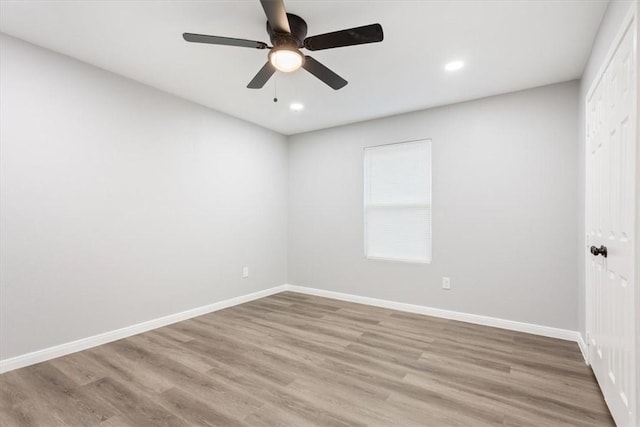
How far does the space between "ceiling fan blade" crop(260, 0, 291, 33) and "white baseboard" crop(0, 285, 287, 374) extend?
3.01 meters

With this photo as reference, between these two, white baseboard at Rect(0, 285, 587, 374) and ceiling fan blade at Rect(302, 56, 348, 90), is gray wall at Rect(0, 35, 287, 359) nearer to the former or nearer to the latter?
white baseboard at Rect(0, 285, 587, 374)

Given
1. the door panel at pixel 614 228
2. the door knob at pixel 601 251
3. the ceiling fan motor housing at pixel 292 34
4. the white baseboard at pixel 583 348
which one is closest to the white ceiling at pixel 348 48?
the ceiling fan motor housing at pixel 292 34

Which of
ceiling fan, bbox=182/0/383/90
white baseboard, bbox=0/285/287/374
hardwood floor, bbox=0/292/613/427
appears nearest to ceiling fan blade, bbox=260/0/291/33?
ceiling fan, bbox=182/0/383/90

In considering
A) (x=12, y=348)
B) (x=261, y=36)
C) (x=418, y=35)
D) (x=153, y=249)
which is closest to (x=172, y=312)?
(x=153, y=249)

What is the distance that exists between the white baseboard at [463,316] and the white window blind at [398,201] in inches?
23.1

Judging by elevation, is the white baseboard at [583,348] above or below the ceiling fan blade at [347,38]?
below

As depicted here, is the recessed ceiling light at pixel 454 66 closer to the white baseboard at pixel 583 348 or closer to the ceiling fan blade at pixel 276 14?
the ceiling fan blade at pixel 276 14

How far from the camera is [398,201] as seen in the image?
4.08m

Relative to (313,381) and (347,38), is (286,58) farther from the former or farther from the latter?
(313,381)

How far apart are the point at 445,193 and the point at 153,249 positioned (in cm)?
333

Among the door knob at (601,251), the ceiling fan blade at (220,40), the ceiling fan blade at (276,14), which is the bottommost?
the door knob at (601,251)

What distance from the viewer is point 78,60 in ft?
8.99

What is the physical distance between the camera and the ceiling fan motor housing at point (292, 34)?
1.93 meters

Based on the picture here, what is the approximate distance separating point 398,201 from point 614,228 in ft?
8.04
